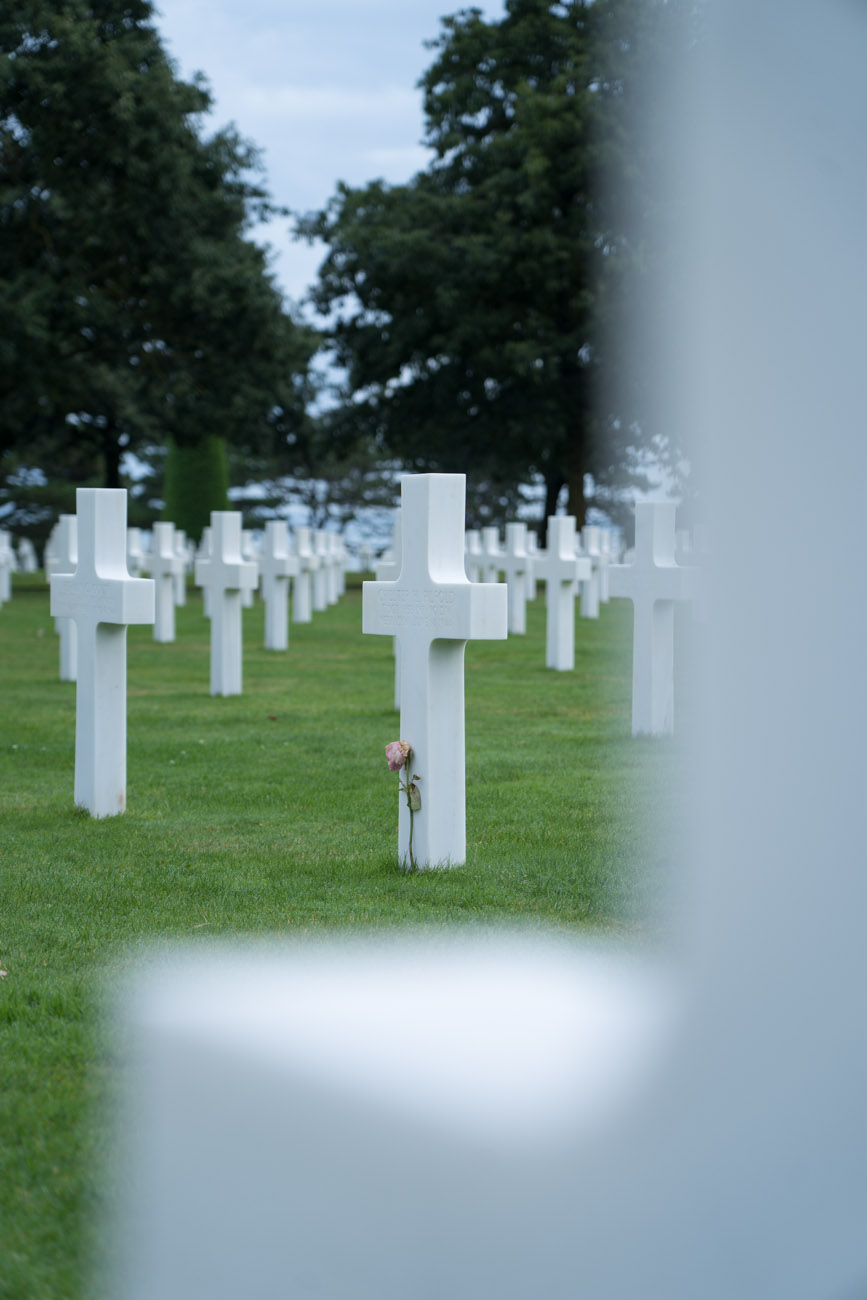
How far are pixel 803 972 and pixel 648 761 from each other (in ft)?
15.6

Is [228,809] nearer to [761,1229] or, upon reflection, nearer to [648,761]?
[648,761]

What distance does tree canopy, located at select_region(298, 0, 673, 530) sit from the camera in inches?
1030

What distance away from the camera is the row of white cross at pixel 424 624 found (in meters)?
4.57

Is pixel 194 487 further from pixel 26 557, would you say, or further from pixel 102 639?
pixel 102 639

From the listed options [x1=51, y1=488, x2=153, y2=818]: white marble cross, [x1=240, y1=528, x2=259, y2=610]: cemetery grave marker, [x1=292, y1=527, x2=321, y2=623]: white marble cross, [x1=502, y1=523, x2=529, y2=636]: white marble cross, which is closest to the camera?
[x1=51, y1=488, x2=153, y2=818]: white marble cross

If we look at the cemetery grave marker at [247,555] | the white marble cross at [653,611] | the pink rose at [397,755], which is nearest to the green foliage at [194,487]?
the cemetery grave marker at [247,555]

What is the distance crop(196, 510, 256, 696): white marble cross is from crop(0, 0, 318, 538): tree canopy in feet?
42.0

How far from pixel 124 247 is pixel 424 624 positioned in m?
21.6

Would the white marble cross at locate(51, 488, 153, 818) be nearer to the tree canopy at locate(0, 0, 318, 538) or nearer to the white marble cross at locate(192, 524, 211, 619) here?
the white marble cross at locate(192, 524, 211, 619)

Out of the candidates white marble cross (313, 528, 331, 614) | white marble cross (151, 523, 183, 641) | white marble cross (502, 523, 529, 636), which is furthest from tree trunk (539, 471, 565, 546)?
white marble cross (151, 523, 183, 641)

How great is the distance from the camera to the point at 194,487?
3828 centimetres

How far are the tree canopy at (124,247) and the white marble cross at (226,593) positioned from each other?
12.8 m

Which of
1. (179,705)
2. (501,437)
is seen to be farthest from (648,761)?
(501,437)

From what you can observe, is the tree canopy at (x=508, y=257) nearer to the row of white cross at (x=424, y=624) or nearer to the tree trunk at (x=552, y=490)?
the tree trunk at (x=552, y=490)
